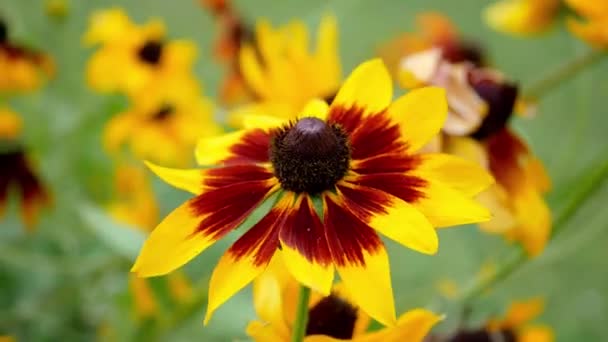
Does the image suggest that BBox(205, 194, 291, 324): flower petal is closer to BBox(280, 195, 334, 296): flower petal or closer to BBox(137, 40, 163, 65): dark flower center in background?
BBox(280, 195, 334, 296): flower petal

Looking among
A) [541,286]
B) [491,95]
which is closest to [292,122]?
[491,95]

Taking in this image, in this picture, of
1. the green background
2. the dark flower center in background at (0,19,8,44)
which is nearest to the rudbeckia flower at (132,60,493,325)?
the green background

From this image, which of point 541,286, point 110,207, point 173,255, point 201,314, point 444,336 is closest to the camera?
point 173,255

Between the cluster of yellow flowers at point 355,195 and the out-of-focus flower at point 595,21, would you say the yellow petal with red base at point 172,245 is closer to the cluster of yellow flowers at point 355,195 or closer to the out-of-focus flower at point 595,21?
the cluster of yellow flowers at point 355,195

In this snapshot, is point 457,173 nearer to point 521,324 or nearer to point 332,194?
point 332,194

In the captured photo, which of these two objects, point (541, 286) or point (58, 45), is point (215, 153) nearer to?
point (58, 45)

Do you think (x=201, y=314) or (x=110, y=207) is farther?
(x=110, y=207)

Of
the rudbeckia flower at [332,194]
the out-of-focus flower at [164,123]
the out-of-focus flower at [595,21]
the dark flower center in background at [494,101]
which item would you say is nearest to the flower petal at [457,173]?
the rudbeckia flower at [332,194]
